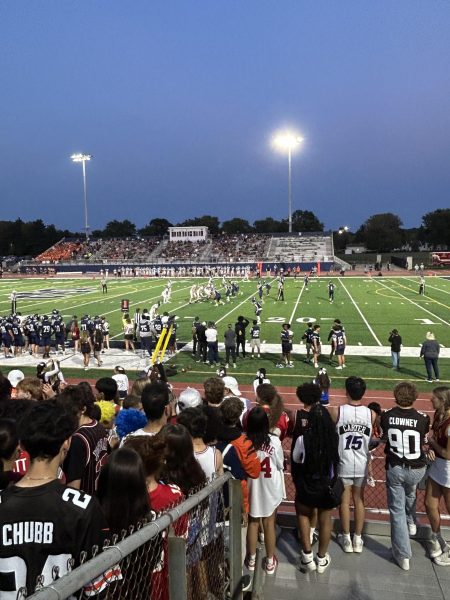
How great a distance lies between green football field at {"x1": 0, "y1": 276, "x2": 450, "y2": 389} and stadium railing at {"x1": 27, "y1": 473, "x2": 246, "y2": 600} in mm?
11250

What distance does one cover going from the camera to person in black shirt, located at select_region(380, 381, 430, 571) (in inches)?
188

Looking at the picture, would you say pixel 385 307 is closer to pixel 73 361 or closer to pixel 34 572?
pixel 73 361

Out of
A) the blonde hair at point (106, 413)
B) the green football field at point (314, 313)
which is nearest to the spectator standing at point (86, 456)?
the blonde hair at point (106, 413)

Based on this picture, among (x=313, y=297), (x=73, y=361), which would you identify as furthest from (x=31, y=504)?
(x=313, y=297)

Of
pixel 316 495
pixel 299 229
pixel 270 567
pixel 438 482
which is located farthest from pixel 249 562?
pixel 299 229

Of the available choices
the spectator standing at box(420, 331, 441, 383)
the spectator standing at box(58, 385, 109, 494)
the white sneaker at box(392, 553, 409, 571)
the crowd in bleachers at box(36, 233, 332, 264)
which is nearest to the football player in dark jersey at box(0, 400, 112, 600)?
the spectator standing at box(58, 385, 109, 494)

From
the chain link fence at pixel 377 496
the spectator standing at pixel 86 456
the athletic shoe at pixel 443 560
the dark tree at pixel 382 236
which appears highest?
the dark tree at pixel 382 236

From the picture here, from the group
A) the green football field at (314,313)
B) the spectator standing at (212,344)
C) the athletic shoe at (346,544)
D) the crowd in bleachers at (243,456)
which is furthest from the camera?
the spectator standing at (212,344)

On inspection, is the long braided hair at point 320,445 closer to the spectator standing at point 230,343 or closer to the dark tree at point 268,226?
the spectator standing at point 230,343

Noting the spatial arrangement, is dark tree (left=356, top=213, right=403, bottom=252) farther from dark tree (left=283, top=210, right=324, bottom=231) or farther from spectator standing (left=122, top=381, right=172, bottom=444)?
spectator standing (left=122, top=381, right=172, bottom=444)

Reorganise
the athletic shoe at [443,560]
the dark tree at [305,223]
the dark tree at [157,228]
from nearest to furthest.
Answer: the athletic shoe at [443,560] → the dark tree at [305,223] → the dark tree at [157,228]

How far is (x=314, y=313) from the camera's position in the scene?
28.3 meters

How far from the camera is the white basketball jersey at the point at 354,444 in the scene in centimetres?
503

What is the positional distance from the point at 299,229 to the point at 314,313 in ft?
353
